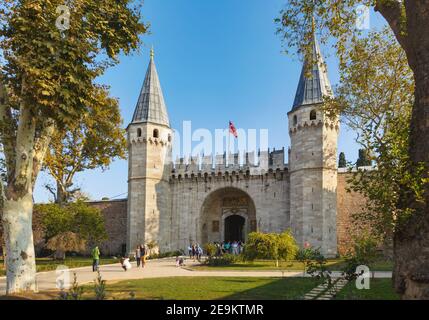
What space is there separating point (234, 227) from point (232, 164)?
18.0 feet

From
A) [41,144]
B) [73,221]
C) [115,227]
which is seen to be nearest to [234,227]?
[115,227]

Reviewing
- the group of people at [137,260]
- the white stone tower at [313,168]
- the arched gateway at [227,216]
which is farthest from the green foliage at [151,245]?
the white stone tower at [313,168]

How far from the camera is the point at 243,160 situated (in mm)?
30266

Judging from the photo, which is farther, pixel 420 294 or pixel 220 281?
pixel 220 281

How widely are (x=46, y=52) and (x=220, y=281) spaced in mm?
8000

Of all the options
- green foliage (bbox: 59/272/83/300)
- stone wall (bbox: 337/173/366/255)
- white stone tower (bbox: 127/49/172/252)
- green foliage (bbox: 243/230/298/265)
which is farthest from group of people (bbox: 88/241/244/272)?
stone wall (bbox: 337/173/366/255)

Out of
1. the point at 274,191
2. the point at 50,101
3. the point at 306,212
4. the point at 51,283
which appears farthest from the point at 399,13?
the point at 274,191

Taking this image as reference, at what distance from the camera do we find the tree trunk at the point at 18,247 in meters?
9.92

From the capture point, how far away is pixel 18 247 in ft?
32.8

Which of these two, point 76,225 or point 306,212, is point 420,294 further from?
point 76,225

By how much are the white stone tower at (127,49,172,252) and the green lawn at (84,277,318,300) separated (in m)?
16.4

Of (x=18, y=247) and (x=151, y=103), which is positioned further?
(x=151, y=103)

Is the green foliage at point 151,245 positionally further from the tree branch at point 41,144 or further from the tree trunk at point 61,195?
the tree branch at point 41,144

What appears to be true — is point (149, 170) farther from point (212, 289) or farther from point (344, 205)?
point (212, 289)
